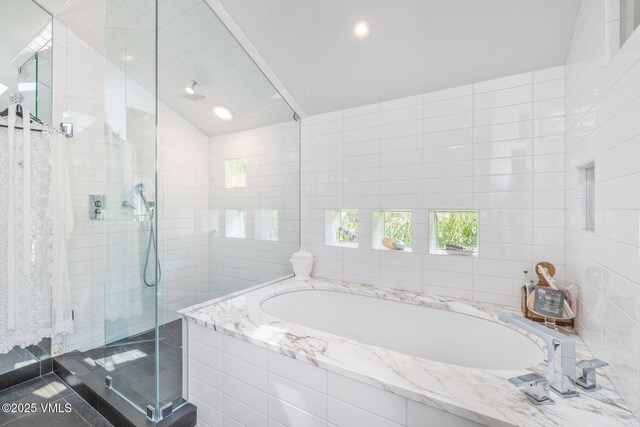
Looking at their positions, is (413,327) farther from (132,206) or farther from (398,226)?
(132,206)

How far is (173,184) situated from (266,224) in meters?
0.85

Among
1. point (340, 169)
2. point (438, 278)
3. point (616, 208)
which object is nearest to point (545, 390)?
point (616, 208)

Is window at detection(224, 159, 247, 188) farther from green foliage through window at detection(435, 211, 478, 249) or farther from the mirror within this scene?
green foliage through window at detection(435, 211, 478, 249)

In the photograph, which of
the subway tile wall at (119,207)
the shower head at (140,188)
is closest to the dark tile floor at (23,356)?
the subway tile wall at (119,207)

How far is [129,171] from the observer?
5.82 ft

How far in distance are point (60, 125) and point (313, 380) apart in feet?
8.80

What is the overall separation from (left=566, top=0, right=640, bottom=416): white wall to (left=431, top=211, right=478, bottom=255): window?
2.02 ft

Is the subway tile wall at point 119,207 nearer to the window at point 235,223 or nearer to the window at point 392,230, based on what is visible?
the window at point 235,223

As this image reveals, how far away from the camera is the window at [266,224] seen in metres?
2.41

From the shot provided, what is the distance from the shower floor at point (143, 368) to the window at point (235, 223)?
772 millimetres

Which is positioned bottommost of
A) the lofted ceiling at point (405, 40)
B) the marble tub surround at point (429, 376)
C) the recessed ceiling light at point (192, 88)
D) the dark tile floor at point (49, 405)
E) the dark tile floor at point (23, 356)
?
the dark tile floor at point (49, 405)

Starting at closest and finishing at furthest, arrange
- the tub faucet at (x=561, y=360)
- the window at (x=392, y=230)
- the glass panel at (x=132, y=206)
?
the tub faucet at (x=561, y=360) < the glass panel at (x=132, y=206) < the window at (x=392, y=230)

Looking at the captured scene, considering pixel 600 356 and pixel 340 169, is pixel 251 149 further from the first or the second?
pixel 600 356

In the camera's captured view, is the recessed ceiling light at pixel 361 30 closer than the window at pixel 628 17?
No
